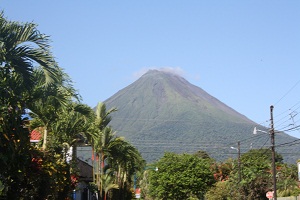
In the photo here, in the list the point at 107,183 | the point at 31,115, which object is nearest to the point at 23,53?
the point at 31,115

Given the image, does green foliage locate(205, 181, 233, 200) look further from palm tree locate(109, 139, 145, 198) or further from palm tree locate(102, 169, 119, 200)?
palm tree locate(102, 169, 119, 200)

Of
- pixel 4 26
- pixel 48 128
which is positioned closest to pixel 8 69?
pixel 4 26

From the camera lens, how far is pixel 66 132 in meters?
30.8

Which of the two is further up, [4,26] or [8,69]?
[4,26]

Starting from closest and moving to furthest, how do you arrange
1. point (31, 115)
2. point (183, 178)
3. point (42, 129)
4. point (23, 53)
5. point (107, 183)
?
1. point (23, 53)
2. point (31, 115)
3. point (42, 129)
4. point (107, 183)
5. point (183, 178)

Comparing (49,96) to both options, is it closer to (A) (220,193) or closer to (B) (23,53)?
(B) (23,53)

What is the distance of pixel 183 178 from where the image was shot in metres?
77.1

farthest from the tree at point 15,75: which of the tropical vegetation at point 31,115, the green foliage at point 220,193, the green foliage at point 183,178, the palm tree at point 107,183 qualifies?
the green foliage at point 183,178

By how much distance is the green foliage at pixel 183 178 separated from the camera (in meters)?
77.1

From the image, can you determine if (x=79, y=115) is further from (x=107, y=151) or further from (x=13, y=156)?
(x=107, y=151)

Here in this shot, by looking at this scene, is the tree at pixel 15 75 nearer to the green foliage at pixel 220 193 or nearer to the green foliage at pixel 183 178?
the green foliage at pixel 220 193

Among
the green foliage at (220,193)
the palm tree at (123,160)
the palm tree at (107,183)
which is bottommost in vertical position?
the green foliage at (220,193)

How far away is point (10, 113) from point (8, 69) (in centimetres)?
130

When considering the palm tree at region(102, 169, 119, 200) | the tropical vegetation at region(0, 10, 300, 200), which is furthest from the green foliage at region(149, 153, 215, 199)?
the palm tree at region(102, 169, 119, 200)
